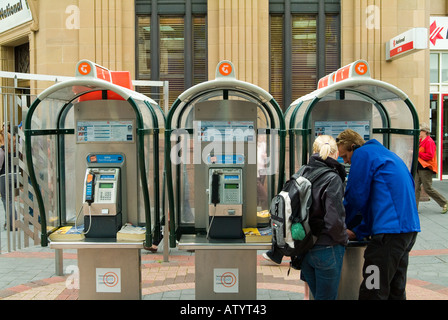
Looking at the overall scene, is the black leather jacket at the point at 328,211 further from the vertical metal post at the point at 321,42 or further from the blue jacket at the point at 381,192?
the vertical metal post at the point at 321,42

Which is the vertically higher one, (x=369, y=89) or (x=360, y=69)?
(x=360, y=69)

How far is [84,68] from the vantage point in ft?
14.3

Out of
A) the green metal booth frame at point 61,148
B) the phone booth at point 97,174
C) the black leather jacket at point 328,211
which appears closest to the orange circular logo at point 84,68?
the phone booth at point 97,174

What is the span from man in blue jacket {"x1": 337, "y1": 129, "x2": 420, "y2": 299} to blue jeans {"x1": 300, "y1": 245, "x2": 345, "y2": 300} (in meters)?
0.31

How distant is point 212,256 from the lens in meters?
4.51

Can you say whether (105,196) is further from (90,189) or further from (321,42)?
(321,42)

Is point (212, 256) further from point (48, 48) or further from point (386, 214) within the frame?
point (48, 48)

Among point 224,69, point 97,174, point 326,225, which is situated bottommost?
point 326,225

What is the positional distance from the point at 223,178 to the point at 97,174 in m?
1.20

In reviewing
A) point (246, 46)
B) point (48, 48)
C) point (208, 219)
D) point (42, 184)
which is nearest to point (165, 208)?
point (208, 219)

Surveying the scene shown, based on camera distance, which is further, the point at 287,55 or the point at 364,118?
the point at 287,55

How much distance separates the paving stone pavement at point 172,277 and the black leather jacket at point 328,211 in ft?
5.92

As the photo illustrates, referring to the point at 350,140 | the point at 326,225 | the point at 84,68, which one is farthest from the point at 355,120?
the point at 84,68

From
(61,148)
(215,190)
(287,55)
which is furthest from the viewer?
(287,55)
